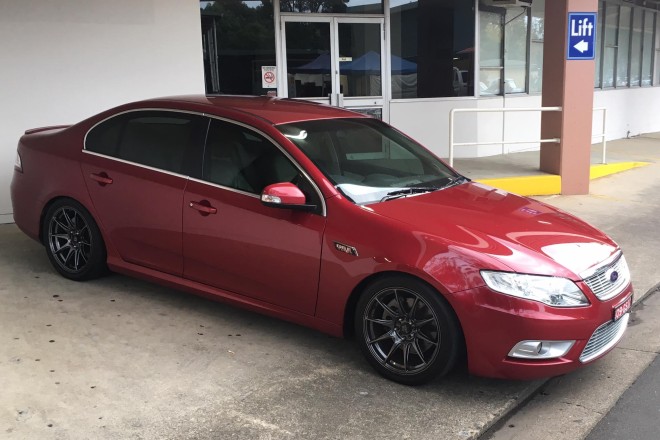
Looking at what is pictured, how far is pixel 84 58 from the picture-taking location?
7.38m

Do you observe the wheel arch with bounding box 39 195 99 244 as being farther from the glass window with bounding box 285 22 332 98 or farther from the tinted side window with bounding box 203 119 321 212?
the glass window with bounding box 285 22 332 98

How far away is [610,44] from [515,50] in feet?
16.7

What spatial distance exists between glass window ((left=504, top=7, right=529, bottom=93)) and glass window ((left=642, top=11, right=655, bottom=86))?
23.8 ft

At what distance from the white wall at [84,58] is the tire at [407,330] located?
205 inches

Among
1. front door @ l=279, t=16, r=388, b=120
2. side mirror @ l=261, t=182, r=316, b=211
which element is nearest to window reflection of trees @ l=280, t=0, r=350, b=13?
front door @ l=279, t=16, r=388, b=120

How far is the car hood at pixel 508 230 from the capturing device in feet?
11.2

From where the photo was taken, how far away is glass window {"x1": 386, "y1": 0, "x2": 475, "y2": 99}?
37.4 ft

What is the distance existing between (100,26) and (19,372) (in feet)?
16.4

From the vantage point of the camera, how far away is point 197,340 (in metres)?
4.24

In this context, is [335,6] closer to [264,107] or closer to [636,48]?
[264,107]

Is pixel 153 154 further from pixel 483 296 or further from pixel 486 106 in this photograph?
pixel 486 106

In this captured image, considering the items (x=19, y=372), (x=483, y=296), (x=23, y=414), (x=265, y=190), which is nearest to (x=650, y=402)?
(x=483, y=296)

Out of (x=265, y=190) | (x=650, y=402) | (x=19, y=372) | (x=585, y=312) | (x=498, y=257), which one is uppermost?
(x=265, y=190)

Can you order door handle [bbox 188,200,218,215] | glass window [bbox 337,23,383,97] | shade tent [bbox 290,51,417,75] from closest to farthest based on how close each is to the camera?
door handle [bbox 188,200,218,215] < shade tent [bbox 290,51,417,75] < glass window [bbox 337,23,383,97]
